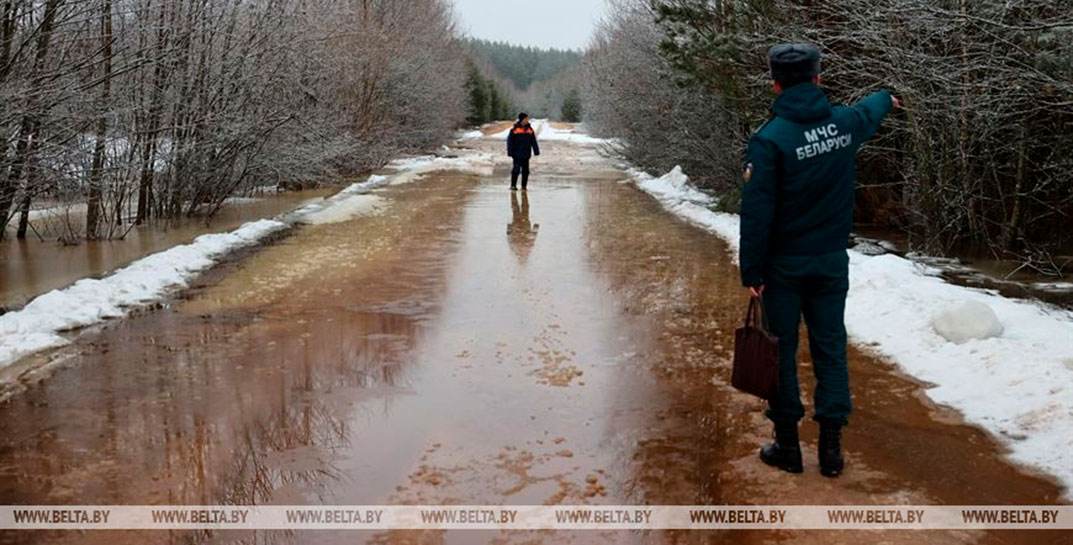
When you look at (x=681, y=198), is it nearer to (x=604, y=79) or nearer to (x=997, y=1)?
(x=997, y=1)

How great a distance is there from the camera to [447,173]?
29.4m

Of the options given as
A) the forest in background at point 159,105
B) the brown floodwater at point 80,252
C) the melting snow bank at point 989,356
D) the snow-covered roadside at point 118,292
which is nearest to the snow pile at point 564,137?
the forest in background at point 159,105

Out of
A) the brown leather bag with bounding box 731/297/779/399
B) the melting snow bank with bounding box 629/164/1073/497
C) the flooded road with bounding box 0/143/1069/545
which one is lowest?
the flooded road with bounding box 0/143/1069/545

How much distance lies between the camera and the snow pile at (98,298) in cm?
713

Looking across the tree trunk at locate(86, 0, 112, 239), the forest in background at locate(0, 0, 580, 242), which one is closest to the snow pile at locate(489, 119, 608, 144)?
the forest in background at locate(0, 0, 580, 242)

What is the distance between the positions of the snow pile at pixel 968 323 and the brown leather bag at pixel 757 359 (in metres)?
2.81

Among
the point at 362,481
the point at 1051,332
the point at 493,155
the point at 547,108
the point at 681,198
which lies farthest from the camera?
the point at 547,108

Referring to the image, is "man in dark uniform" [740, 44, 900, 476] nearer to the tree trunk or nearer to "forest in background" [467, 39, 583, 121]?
the tree trunk

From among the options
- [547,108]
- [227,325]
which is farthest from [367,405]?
[547,108]

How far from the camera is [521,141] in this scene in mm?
22516

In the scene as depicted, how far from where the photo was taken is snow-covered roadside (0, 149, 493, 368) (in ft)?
23.6

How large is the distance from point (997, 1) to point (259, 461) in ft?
26.2

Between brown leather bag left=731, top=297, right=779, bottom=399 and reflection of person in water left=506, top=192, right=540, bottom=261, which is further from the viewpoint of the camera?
reflection of person in water left=506, top=192, right=540, bottom=261

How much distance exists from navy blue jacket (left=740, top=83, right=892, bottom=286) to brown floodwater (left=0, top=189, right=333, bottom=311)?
24.3 feet
